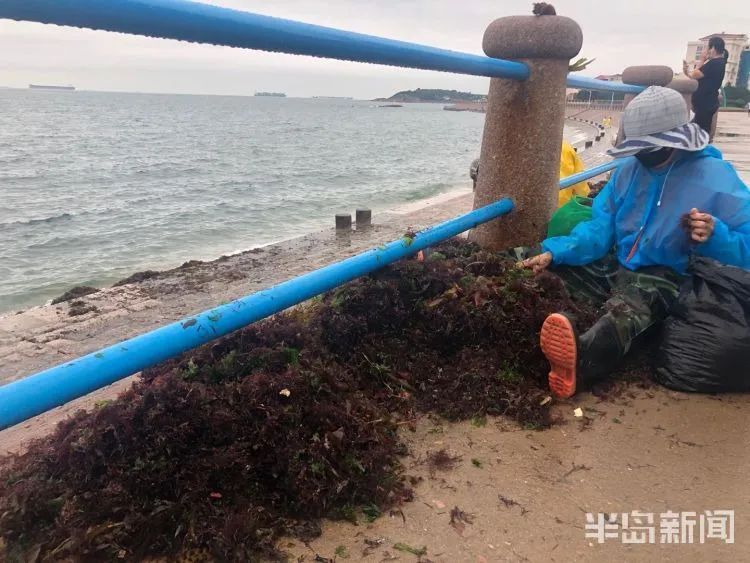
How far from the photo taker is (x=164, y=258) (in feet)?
34.4

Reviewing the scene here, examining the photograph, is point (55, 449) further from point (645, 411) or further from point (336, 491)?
point (645, 411)

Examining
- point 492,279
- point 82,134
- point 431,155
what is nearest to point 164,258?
point 492,279

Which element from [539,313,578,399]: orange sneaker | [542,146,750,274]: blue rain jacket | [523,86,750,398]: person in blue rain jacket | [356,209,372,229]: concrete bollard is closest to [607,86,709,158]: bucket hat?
[523,86,750,398]: person in blue rain jacket

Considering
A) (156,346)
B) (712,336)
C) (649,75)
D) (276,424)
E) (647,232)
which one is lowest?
(276,424)

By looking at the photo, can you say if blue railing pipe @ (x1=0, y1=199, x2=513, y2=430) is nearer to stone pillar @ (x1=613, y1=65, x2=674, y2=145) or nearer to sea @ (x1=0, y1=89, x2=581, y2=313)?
stone pillar @ (x1=613, y1=65, x2=674, y2=145)

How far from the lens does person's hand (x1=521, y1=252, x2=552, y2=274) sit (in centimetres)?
314

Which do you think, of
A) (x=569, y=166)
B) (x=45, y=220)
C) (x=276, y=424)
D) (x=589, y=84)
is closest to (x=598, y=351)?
(x=276, y=424)

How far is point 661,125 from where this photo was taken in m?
2.73

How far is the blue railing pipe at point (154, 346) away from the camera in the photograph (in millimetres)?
1396

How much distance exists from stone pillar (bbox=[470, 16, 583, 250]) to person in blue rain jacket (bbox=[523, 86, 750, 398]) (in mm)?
434

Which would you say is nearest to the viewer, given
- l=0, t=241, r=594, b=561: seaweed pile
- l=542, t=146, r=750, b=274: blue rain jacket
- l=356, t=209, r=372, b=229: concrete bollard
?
l=0, t=241, r=594, b=561: seaweed pile

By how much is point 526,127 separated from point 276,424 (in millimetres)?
2387

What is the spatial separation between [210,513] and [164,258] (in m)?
9.53

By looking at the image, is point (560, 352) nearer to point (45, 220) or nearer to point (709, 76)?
point (709, 76)
